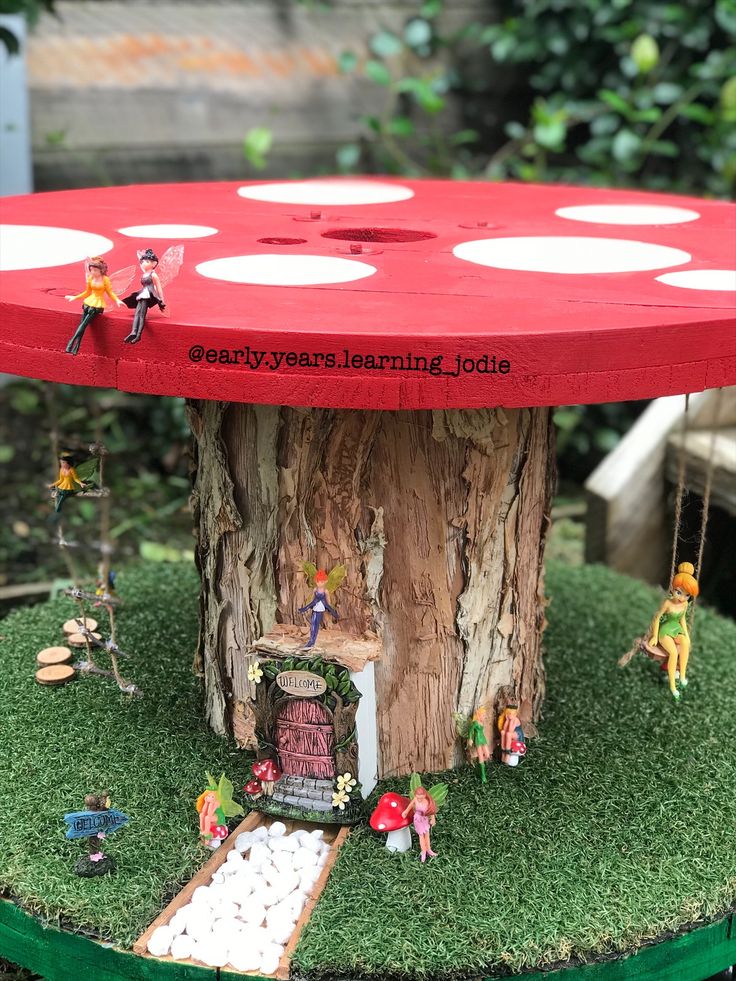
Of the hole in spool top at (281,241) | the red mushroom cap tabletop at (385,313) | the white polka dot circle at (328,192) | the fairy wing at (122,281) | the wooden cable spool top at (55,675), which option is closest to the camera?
the red mushroom cap tabletop at (385,313)

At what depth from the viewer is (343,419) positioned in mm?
2111

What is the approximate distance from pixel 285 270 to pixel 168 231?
0.53 m

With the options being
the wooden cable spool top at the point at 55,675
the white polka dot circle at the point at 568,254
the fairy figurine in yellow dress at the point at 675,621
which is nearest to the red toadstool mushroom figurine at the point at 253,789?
the wooden cable spool top at the point at 55,675

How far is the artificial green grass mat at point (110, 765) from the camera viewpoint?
1.97 metres

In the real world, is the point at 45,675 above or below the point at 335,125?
below

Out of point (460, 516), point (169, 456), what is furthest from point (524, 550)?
point (169, 456)

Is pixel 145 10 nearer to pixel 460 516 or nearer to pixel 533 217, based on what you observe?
pixel 533 217

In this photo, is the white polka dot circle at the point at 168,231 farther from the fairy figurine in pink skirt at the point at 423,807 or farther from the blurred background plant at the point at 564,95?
the blurred background plant at the point at 564,95

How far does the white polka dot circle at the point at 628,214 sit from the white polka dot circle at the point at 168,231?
0.89 meters

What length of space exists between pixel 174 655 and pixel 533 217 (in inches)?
55.6

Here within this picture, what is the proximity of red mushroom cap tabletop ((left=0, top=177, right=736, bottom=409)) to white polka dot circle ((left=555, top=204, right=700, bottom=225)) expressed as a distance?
153mm

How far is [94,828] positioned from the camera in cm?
205

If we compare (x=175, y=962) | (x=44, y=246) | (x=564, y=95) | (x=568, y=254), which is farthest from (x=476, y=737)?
(x=564, y=95)

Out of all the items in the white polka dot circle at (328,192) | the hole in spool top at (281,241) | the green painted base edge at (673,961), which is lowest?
the green painted base edge at (673,961)
